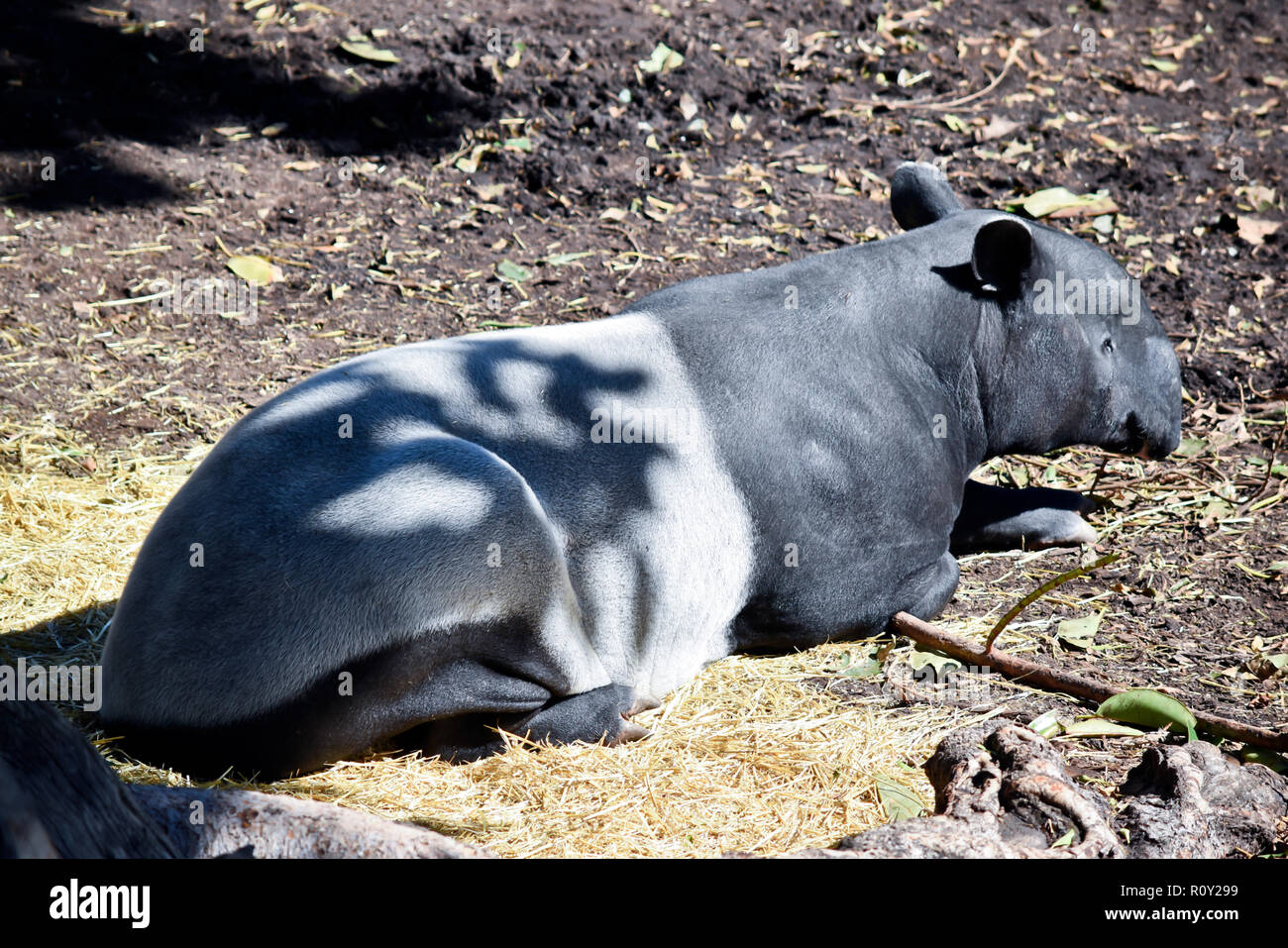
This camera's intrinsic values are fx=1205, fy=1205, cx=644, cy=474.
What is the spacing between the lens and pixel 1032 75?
929 cm

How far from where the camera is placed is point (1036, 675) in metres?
4.16

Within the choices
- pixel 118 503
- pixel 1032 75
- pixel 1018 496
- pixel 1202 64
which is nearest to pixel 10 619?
pixel 118 503

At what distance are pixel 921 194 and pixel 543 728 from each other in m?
2.84

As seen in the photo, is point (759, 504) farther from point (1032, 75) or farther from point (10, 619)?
point (1032, 75)

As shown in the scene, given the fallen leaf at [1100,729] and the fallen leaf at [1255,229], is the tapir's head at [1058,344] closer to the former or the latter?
the fallen leaf at [1100,729]

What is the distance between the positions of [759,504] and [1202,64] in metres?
7.53

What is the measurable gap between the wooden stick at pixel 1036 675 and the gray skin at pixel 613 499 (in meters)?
0.13

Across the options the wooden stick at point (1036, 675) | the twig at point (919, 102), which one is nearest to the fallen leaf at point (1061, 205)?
the twig at point (919, 102)

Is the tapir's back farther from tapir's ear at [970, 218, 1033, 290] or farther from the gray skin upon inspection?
A: tapir's ear at [970, 218, 1033, 290]

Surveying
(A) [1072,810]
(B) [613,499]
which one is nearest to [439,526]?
(B) [613,499]

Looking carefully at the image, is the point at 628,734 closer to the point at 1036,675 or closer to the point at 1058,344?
the point at 1036,675

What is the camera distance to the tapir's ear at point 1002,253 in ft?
14.5

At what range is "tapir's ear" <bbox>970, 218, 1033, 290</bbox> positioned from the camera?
4414 mm

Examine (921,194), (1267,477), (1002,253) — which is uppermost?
(921,194)
